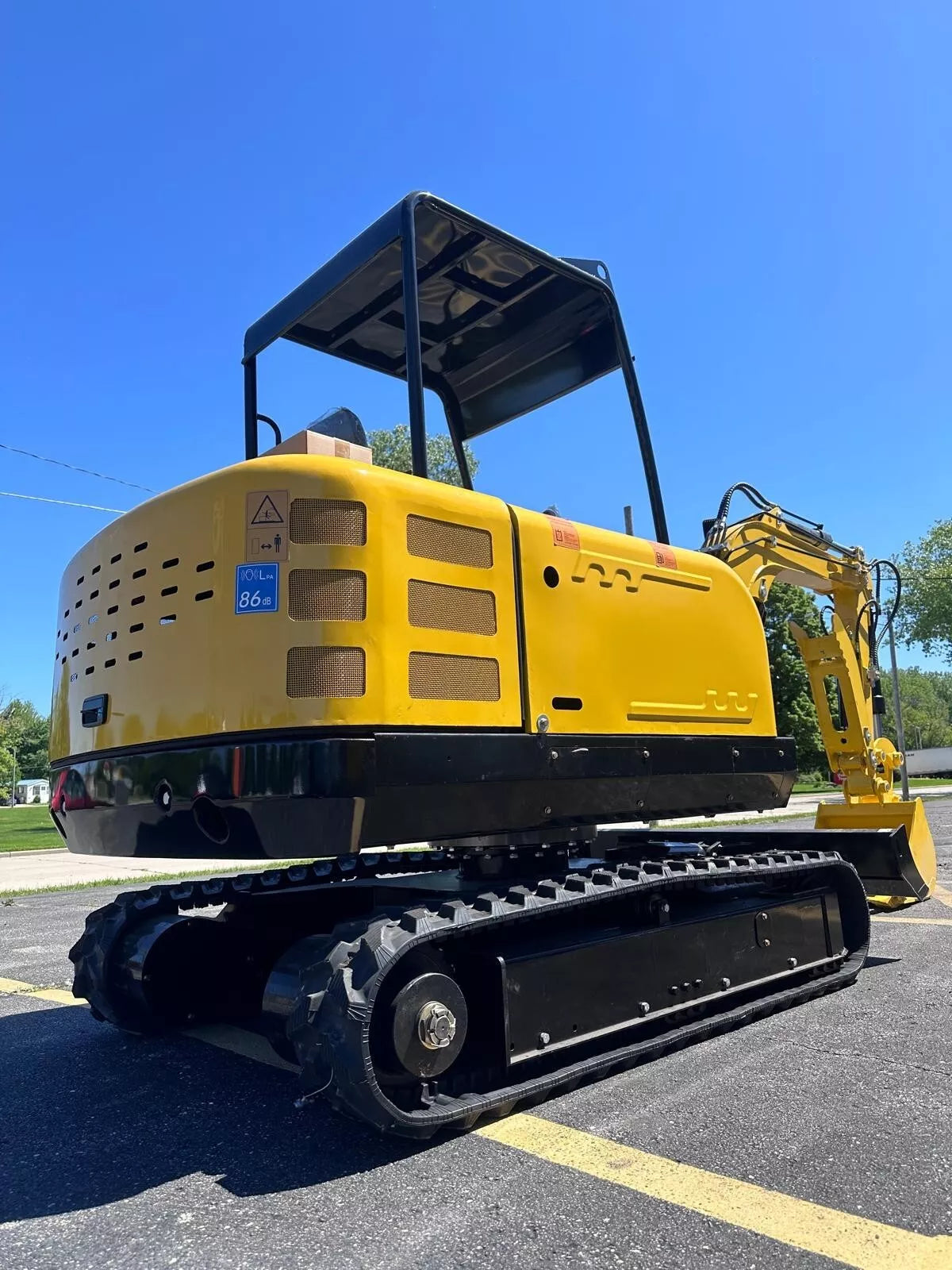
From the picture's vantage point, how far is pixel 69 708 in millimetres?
4312

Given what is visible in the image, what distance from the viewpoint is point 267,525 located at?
348 cm

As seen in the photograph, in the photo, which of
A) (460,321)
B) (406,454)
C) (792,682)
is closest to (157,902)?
(460,321)

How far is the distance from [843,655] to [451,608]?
17.6 ft

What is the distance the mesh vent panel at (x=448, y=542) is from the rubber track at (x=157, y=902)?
188cm

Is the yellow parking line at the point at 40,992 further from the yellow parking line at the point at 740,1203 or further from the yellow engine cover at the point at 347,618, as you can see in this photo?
the yellow parking line at the point at 740,1203

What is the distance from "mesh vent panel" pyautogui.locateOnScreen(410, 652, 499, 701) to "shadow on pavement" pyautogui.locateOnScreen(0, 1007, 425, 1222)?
163cm

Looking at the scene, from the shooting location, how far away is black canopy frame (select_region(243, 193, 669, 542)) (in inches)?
170

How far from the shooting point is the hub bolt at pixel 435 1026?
3318mm

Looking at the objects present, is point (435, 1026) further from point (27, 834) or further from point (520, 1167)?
point (27, 834)

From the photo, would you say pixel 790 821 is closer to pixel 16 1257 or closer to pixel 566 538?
pixel 566 538

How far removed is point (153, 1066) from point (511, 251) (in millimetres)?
4316

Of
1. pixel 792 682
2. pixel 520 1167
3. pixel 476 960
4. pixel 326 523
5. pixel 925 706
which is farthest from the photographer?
pixel 925 706

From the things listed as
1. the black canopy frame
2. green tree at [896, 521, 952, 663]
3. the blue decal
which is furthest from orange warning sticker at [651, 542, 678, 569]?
green tree at [896, 521, 952, 663]

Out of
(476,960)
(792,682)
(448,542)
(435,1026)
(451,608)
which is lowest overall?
(435,1026)
